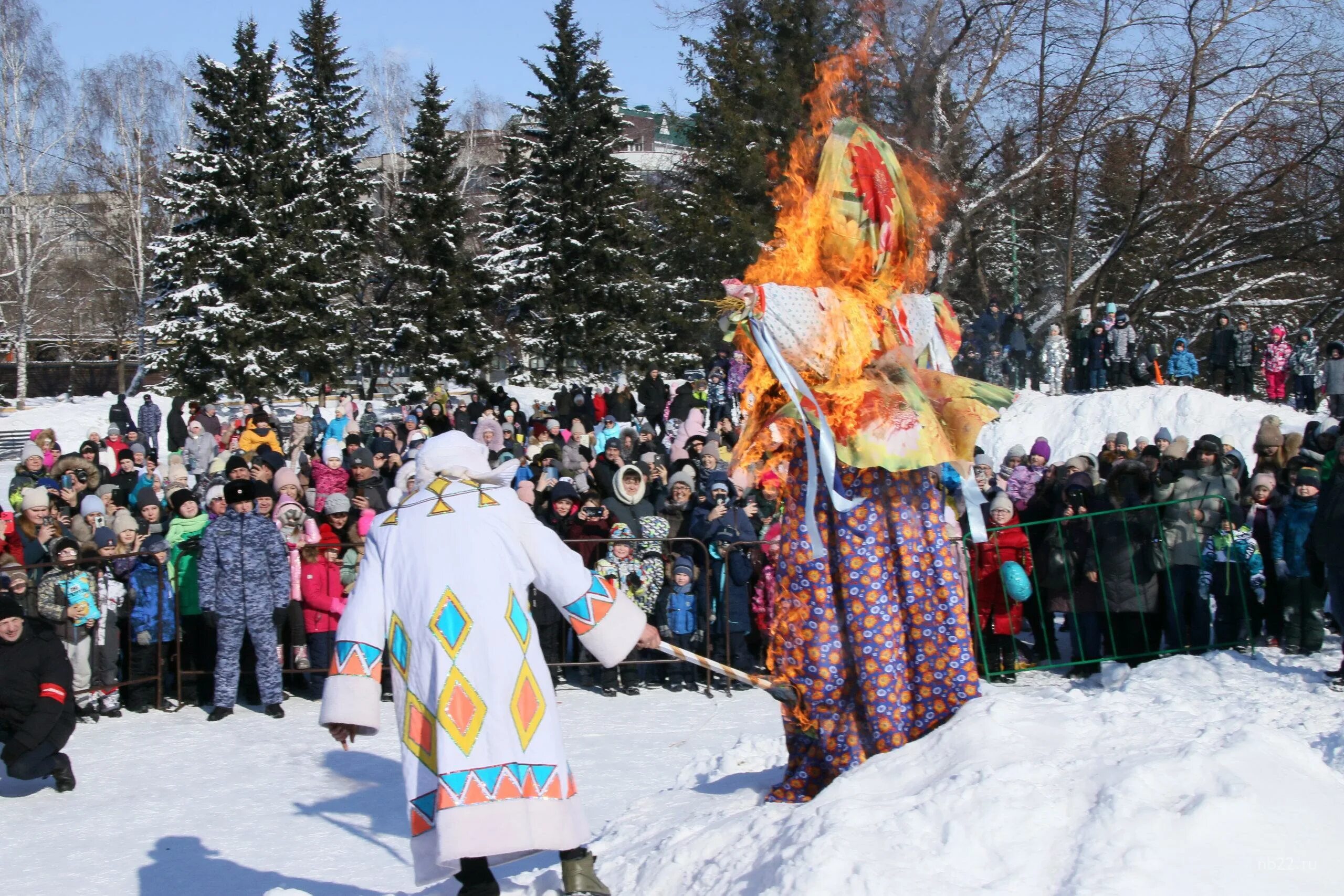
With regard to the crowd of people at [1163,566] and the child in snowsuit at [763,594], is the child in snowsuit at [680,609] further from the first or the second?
the crowd of people at [1163,566]

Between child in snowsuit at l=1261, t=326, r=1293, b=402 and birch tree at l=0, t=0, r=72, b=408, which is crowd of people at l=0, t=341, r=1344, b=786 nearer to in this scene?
child in snowsuit at l=1261, t=326, r=1293, b=402

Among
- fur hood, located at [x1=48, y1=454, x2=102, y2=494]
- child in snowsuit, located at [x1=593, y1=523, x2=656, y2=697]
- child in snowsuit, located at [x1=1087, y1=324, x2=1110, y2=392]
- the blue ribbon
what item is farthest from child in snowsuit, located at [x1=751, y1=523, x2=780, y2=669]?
child in snowsuit, located at [x1=1087, y1=324, x2=1110, y2=392]

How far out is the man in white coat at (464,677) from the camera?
4.26 meters

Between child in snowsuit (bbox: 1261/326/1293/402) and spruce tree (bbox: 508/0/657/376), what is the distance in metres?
18.2

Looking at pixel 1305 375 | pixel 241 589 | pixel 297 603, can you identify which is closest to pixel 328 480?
pixel 297 603

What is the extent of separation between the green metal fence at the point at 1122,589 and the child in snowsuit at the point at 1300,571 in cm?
20

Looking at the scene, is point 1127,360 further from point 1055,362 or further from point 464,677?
point 464,677

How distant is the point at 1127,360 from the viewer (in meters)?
19.7

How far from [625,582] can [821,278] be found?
500 centimetres

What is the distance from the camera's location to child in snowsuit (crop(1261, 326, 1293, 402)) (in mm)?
19094

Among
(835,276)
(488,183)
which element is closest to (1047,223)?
(488,183)

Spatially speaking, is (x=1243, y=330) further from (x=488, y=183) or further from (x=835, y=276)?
(x=488, y=183)

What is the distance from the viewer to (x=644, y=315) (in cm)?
3497

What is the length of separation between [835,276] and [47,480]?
1178cm
